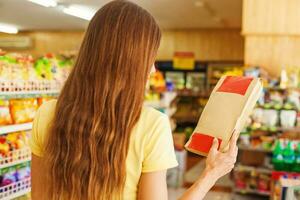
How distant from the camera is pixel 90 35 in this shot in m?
1.11

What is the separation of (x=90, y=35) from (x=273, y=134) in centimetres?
438

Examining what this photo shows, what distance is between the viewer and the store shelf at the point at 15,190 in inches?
88.4

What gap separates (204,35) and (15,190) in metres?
7.80

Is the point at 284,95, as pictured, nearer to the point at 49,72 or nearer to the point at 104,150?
the point at 49,72

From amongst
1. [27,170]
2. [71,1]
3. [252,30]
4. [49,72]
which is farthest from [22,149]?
[71,1]

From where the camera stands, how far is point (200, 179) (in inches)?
45.5

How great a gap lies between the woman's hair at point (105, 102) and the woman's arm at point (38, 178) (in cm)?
11

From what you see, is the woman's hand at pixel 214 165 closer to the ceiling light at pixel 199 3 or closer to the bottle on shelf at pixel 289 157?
the bottle on shelf at pixel 289 157

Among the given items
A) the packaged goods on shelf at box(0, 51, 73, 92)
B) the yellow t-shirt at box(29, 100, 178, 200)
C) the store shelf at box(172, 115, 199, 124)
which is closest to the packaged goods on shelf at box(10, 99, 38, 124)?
the packaged goods on shelf at box(0, 51, 73, 92)

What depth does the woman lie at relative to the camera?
1.06 m

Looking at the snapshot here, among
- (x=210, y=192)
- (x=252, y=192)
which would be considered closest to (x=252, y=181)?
(x=252, y=192)

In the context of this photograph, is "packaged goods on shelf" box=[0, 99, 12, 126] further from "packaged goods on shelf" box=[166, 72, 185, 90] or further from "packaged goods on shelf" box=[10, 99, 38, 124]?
"packaged goods on shelf" box=[166, 72, 185, 90]

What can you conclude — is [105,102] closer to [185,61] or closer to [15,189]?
[15,189]

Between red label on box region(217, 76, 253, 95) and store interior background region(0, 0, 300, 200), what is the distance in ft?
7.13
